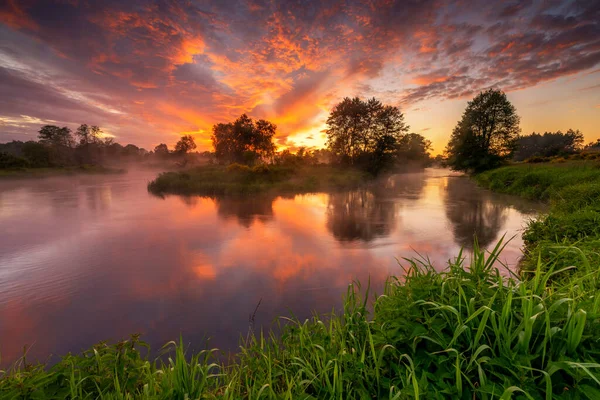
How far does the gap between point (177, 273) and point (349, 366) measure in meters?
6.57

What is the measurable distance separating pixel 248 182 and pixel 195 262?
19.2 m

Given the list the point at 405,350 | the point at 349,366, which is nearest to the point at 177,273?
the point at 349,366

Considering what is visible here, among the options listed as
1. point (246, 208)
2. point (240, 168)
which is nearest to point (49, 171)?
point (240, 168)

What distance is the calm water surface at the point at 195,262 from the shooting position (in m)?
5.01

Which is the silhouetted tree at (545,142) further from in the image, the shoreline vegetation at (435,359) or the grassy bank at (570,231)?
the shoreline vegetation at (435,359)

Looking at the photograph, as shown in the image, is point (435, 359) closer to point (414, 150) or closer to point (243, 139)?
point (243, 139)

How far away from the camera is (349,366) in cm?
233

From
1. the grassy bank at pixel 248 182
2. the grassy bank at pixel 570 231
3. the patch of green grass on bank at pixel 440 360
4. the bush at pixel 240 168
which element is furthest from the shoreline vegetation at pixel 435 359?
the bush at pixel 240 168

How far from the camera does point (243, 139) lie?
52.4 meters

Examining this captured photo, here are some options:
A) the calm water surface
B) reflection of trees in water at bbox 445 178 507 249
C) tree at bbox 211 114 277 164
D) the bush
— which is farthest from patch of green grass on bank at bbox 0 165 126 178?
reflection of trees in water at bbox 445 178 507 249

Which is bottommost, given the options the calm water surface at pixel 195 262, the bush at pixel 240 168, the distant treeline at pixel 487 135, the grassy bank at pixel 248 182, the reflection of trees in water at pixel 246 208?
the calm water surface at pixel 195 262

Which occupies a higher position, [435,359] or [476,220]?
[435,359]

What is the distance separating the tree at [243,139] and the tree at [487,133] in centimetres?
3706

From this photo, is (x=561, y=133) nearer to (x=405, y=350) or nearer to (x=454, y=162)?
(x=454, y=162)
